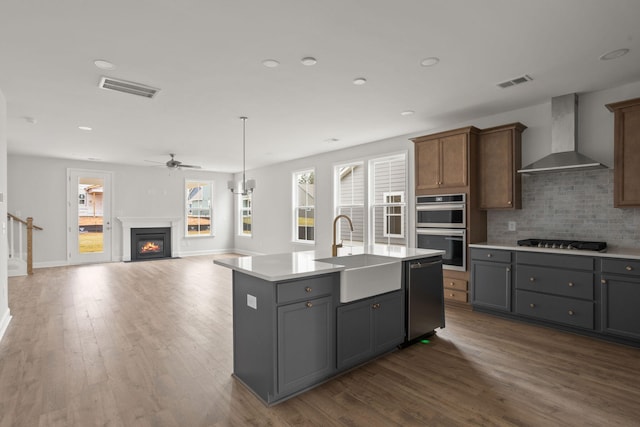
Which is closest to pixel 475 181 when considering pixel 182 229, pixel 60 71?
pixel 60 71

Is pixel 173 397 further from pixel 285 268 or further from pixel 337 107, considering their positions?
pixel 337 107

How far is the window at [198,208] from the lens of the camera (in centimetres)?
1037

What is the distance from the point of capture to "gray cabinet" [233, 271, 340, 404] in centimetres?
228

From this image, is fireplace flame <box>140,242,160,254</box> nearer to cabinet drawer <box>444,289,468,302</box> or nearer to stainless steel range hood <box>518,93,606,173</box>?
cabinet drawer <box>444,289,468,302</box>

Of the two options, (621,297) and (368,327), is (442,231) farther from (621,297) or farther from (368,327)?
(368,327)

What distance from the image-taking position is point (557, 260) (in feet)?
12.3

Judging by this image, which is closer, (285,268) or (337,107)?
(285,268)

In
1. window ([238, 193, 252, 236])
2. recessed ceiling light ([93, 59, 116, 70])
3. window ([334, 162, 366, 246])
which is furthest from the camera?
window ([238, 193, 252, 236])

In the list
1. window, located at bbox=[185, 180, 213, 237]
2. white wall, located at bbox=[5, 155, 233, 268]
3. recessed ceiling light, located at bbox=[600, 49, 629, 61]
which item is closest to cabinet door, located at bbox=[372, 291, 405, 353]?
recessed ceiling light, located at bbox=[600, 49, 629, 61]

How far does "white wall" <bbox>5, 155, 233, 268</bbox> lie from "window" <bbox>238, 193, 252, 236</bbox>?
545 mm

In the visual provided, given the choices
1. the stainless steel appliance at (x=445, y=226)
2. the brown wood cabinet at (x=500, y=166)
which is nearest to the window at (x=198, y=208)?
the stainless steel appliance at (x=445, y=226)

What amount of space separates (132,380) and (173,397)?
19.3 inches

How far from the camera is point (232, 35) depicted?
266 cm

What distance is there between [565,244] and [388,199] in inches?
114
